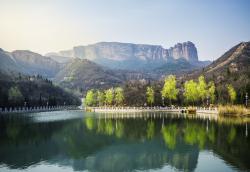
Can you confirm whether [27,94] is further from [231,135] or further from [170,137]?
[231,135]

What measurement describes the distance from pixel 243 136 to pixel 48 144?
2162 cm

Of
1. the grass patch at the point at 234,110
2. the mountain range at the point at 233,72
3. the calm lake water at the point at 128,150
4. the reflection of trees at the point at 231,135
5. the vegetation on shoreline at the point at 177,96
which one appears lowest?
the calm lake water at the point at 128,150

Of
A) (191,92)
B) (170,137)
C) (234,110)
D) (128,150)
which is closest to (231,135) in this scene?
(170,137)

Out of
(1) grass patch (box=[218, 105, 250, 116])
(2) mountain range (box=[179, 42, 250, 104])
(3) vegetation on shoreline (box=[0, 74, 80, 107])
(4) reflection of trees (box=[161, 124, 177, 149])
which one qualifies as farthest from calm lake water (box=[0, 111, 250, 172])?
(3) vegetation on shoreline (box=[0, 74, 80, 107])

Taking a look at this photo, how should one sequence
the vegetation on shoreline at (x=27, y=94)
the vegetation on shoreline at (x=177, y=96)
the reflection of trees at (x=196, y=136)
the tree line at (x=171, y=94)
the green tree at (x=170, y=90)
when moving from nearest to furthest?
the reflection of trees at (x=196, y=136), the vegetation on shoreline at (x=177, y=96), the tree line at (x=171, y=94), the green tree at (x=170, y=90), the vegetation on shoreline at (x=27, y=94)

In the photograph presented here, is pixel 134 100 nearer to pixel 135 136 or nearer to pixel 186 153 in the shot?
pixel 135 136

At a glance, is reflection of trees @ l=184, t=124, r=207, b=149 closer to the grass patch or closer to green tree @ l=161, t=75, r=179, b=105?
the grass patch

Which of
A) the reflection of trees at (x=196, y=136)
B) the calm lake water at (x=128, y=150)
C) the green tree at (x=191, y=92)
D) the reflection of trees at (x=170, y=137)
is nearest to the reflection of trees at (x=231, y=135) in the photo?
the calm lake water at (x=128, y=150)

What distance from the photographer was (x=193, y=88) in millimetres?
101625

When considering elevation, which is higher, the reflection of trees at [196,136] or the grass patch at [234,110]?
the grass patch at [234,110]

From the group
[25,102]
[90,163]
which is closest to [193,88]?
[25,102]

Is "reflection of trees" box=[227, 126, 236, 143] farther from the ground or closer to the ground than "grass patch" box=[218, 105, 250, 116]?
closer to the ground

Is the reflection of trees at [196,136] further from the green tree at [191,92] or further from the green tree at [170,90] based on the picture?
the green tree at [170,90]

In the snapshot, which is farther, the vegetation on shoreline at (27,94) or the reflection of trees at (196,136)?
the vegetation on shoreline at (27,94)
